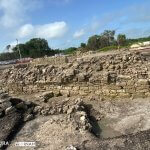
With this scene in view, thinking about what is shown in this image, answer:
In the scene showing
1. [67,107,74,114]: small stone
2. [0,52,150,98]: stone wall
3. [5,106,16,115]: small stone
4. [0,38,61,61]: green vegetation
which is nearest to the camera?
[67,107,74,114]: small stone

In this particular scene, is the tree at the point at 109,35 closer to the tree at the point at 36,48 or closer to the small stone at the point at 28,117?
the tree at the point at 36,48

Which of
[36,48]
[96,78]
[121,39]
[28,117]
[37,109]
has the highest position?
[121,39]

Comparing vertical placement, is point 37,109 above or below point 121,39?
below

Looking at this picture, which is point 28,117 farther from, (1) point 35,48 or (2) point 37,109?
(1) point 35,48

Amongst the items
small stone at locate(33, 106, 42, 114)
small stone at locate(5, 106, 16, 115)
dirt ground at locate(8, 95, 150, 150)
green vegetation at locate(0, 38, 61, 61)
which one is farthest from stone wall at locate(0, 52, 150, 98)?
green vegetation at locate(0, 38, 61, 61)

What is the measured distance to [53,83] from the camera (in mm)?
13219

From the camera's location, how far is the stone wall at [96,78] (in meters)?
11.2

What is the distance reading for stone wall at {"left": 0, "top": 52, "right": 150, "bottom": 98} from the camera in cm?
1123

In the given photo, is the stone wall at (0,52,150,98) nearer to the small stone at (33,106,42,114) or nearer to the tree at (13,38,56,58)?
the small stone at (33,106,42,114)

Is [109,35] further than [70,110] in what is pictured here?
Yes

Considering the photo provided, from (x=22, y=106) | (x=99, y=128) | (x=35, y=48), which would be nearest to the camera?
(x=99, y=128)

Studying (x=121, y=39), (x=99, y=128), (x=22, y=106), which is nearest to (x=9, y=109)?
(x=22, y=106)

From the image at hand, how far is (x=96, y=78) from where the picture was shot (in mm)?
11852

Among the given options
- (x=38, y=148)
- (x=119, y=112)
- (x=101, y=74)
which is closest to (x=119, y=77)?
(x=101, y=74)
